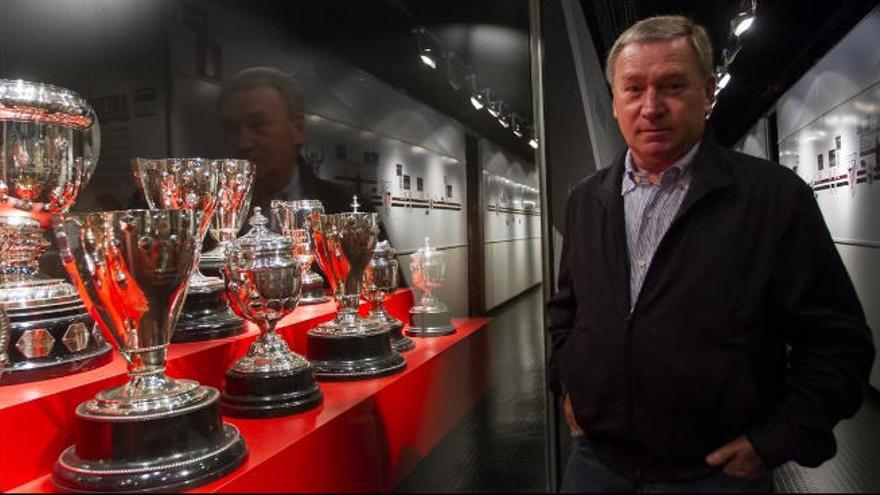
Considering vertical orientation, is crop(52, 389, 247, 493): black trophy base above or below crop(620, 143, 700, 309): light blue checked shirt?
below

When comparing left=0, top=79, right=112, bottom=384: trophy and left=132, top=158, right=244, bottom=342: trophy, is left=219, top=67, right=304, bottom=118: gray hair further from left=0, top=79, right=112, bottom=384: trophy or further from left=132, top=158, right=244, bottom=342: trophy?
left=0, top=79, right=112, bottom=384: trophy

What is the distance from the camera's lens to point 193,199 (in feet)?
6.95

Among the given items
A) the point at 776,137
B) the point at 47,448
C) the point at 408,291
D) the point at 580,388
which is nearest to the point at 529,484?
the point at 580,388

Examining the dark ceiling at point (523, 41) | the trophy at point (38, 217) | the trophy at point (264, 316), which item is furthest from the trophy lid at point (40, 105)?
the dark ceiling at point (523, 41)

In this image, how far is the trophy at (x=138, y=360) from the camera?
1203mm

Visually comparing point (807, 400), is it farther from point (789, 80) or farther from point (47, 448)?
point (47, 448)

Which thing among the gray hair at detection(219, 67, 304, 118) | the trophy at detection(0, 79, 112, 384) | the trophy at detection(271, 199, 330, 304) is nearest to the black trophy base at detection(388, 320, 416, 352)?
the trophy at detection(271, 199, 330, 304)

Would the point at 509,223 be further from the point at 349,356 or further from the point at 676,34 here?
the point at 349,356

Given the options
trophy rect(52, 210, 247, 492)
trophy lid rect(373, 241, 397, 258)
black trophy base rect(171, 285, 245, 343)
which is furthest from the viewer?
trophy lid rect(373, 241, 397, 258)

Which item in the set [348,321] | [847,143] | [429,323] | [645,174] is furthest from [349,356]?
[847,143]

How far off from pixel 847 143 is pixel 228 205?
1839 millimetres

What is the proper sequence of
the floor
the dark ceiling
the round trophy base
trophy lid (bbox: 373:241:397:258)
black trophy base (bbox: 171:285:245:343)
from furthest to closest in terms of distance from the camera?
trophy lid (bbox: 373:241:397:258)
the round trophy base
black trophy base (bbox: 171:285:245:343)
the dark ceiling
the floor

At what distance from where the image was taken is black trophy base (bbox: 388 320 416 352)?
2.44 m

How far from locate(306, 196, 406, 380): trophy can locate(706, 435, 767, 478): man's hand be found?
4.08 ft
